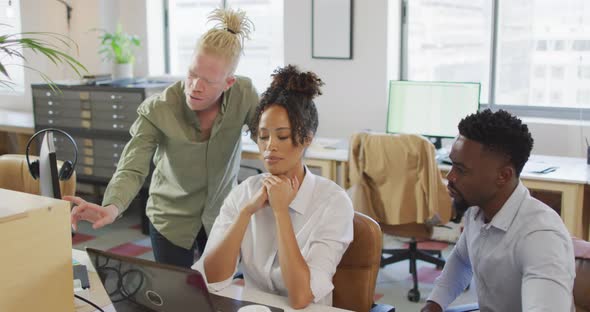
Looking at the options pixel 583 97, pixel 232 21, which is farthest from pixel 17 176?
pixel 583 97

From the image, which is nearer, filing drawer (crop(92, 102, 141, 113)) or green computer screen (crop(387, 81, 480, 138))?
green computer screen (crop(387, 81, 480, 138))

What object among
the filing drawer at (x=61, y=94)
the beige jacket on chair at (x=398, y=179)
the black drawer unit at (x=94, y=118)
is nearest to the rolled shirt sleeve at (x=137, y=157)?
the beige jacket on chair at (x=398, y=179)

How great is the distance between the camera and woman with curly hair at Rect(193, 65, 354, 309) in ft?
6.13

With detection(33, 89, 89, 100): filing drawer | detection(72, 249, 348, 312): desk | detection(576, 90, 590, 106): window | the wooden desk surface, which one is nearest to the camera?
detection(72, 249, 348, 312): desk

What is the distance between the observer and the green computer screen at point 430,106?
4039 millimetres

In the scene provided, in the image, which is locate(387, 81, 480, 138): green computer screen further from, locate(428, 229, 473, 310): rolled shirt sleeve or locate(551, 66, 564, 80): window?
locate(428, 229, 473, 310): rolled shirt sleeve

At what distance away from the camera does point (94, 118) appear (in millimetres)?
5086

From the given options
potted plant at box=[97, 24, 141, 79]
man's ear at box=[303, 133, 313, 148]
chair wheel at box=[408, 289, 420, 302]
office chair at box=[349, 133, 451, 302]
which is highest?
potted plant at box=[97, 24, 141, 79]

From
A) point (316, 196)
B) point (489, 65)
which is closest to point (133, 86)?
point (489, 65)

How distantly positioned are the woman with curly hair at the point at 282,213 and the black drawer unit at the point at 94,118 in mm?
2942

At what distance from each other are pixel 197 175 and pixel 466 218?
0.92 m

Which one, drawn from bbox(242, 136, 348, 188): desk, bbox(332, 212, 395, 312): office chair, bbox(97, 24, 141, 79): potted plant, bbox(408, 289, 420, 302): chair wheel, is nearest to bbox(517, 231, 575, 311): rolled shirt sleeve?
bbox(332, 212, 395, 312): office chair

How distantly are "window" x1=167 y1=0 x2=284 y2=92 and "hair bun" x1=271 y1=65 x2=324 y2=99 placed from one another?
3.12 meters

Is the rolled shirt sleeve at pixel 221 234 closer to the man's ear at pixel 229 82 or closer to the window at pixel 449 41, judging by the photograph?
the man's ear at pixel 229 82
